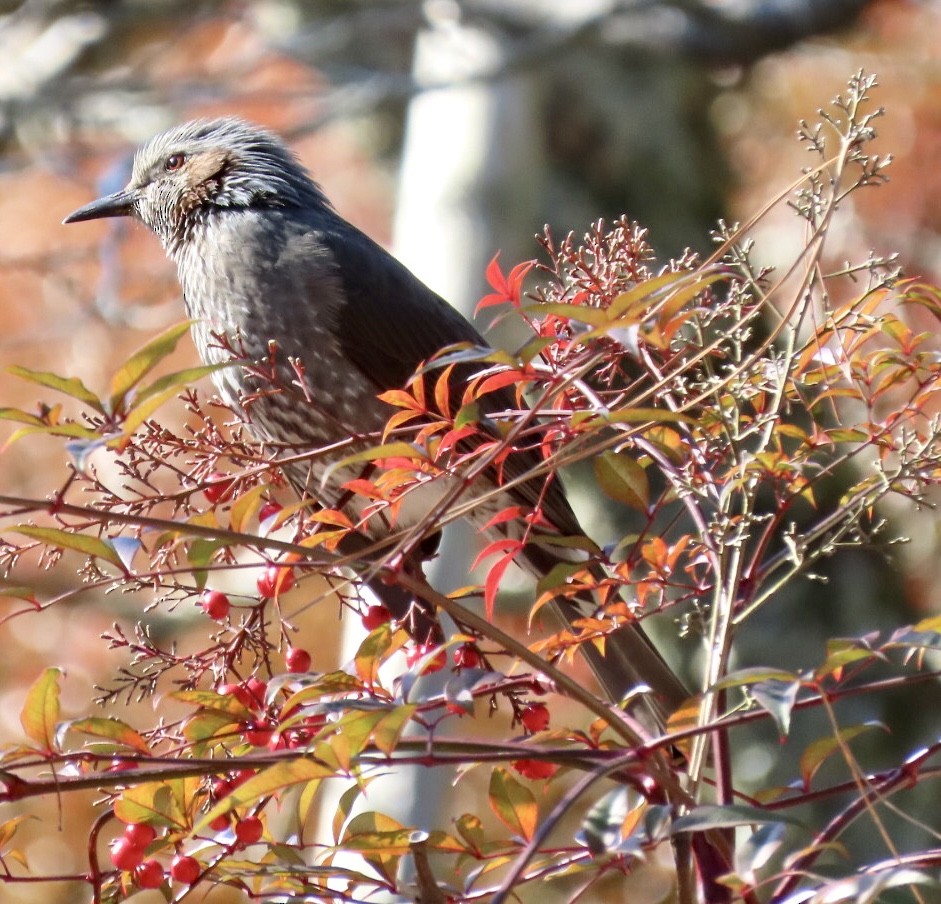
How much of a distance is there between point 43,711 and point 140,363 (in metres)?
0.41

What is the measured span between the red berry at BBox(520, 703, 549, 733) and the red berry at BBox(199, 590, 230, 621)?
47 cm

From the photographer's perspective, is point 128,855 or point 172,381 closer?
point 172,381

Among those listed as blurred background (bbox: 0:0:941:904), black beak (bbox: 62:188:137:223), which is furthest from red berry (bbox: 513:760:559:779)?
blurred background (bbox: 0:0:941:904)

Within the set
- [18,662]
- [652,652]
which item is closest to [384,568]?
[652,652]

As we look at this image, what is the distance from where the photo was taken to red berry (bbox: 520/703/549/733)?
1.89m

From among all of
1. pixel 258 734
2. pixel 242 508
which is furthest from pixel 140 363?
pixel 258 734

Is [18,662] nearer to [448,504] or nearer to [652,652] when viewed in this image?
[652,652]

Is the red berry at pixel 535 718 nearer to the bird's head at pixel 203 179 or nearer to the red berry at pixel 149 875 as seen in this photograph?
the red berry at pixel 149 875

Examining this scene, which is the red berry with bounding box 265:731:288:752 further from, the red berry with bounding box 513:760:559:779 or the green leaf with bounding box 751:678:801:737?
the green leaf with bounding box 751:678:801:737

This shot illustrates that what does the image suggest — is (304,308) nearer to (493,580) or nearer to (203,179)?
(203,179)

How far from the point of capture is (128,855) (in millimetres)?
1596

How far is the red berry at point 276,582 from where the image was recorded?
1907 millimetres

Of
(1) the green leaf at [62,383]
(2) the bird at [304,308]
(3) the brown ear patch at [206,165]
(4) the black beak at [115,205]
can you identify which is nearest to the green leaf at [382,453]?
(1) the green leaf at [62,383]

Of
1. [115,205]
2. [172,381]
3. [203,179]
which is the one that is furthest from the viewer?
[115,205]
